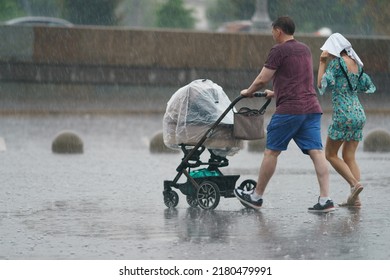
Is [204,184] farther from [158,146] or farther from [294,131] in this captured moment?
[158,146]

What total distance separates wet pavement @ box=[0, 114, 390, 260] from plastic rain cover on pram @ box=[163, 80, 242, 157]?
603mm

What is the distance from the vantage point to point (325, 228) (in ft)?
34.4

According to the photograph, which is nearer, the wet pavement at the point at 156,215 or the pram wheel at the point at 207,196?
the wet pavement at the point at 156,215

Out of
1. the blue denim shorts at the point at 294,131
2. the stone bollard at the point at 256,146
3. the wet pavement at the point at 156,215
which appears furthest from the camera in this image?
the stone bollard at the point at 256,146

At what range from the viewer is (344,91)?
11867 millimetres

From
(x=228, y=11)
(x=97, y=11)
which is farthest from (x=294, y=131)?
(x=228, y=11)

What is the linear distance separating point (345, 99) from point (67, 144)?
6.95 metres

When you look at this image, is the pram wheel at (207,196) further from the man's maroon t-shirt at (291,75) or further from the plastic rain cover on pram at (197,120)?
the man's maroon t-shirt at (291,75)

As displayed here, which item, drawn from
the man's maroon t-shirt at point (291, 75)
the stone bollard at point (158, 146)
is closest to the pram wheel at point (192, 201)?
the man's maroon t-shirt at point (291, 75)

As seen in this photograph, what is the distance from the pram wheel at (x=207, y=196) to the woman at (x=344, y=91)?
3.79 feet

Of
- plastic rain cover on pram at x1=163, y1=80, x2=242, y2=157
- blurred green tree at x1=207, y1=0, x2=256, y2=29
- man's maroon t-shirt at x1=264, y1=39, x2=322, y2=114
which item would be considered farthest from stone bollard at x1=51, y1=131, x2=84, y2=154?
blurred green tree at x1=207, y1=0, x2=256, y2=29

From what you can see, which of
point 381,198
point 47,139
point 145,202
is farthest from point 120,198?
point 47,139

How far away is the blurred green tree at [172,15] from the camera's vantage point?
75.0 meters

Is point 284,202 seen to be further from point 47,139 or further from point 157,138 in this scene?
point 47,139
